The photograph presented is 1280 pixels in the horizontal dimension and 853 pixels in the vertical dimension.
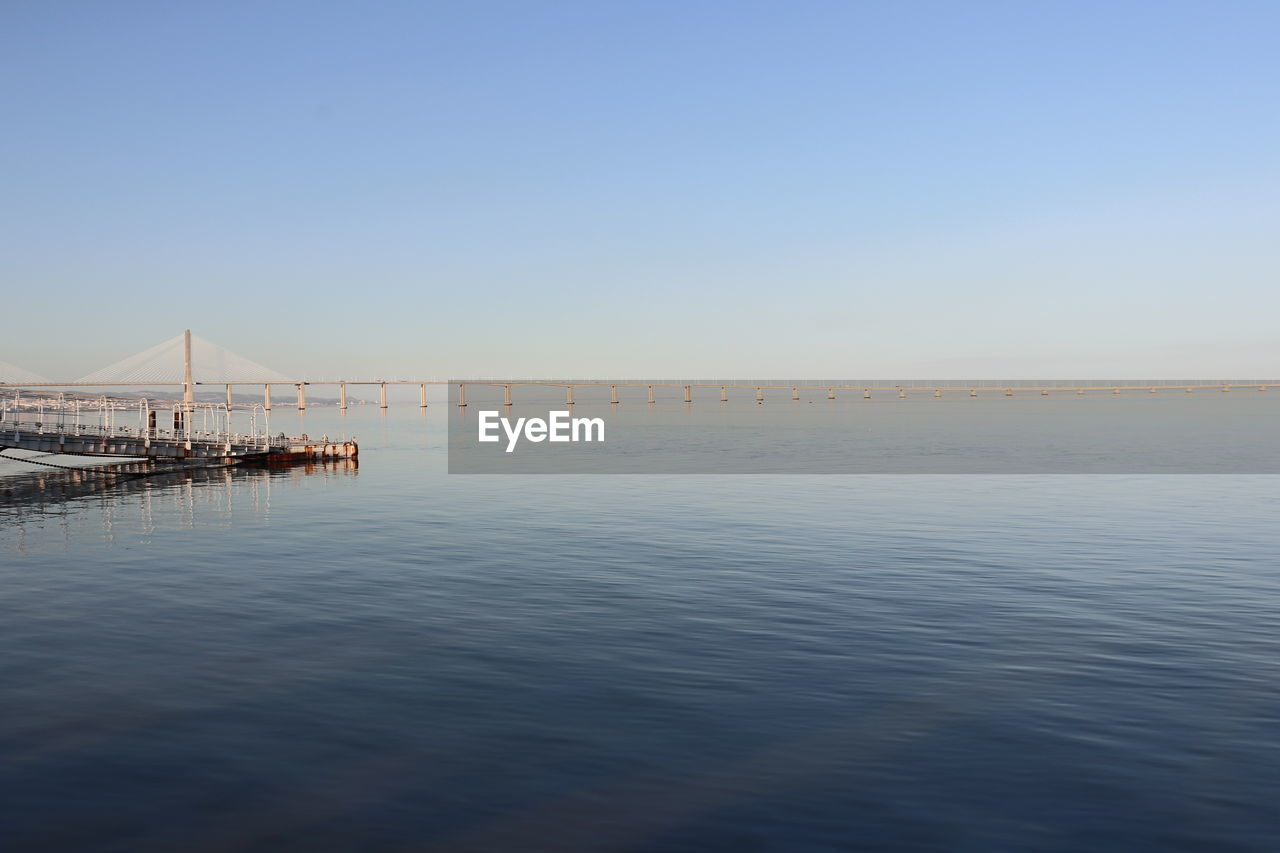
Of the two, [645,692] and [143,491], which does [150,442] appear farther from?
[645,692]

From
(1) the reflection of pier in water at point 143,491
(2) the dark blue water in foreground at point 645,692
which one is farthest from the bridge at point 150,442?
(2) the dark blue water in foreground at point 645,692

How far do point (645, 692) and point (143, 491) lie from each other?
192ft

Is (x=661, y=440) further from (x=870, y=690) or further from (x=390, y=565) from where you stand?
(x=870, y=690)

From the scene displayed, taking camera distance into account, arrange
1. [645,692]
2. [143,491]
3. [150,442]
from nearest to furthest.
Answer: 1. [645,692]
2. [143,491]
3. [150,442]

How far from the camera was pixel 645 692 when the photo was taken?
63.4 ft

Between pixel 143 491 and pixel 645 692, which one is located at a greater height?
pixel 143 491

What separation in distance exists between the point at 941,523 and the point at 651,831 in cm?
3532

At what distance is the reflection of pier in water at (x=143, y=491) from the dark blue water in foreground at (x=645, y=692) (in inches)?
418

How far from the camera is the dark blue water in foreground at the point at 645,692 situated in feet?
45.1

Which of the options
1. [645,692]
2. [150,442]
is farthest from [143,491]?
[645,692]

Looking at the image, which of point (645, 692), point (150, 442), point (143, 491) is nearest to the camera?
point (645, 692)

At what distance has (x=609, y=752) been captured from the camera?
16078mm

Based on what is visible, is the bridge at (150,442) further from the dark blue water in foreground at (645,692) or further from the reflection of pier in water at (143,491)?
the dark blue water in foreground at (645,692)

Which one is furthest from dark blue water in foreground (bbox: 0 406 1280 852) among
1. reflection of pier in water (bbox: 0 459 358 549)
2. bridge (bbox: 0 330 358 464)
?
bridge (bbox: 0 330 358 464)
